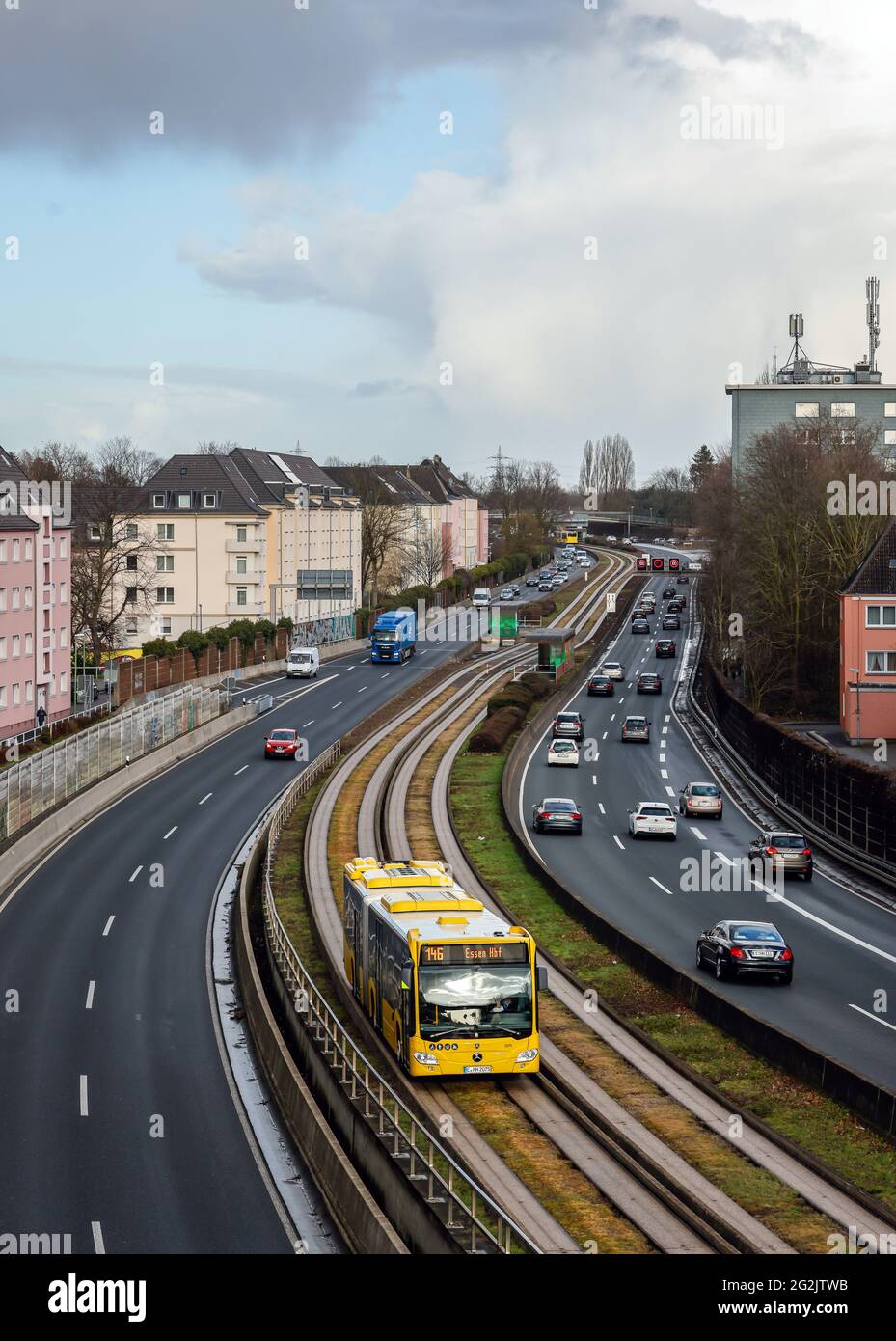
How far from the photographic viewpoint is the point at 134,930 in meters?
41.1

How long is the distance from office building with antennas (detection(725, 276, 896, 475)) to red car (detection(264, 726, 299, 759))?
5987 centimetres

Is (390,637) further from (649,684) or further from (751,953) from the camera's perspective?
(751,953)

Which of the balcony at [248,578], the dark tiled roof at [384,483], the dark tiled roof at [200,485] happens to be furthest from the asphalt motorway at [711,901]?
the dark tiled roof at [384,483]

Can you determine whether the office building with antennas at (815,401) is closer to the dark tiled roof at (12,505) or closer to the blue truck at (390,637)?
the blue truck at (390,637)

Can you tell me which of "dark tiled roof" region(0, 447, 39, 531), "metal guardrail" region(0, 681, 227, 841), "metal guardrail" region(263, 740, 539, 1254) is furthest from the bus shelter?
"metal guardrail" region(263, 740, 539, 1254)

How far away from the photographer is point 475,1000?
82.5ft

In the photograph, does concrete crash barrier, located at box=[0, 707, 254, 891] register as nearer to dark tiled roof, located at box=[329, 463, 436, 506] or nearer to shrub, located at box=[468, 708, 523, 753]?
shrub, located at box=[468, 708, 523, 753]

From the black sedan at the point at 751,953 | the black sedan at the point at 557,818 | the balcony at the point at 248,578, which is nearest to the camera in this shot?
the black sedan at the point at 751,953

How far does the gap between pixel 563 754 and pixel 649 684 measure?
1093 inches

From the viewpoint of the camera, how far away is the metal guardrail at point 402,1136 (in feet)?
→ 57.2

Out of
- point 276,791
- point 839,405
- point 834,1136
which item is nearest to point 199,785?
point 276,791

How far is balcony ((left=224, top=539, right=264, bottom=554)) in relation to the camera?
11688 centimetres

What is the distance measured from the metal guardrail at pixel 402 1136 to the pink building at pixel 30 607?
42176 mm
